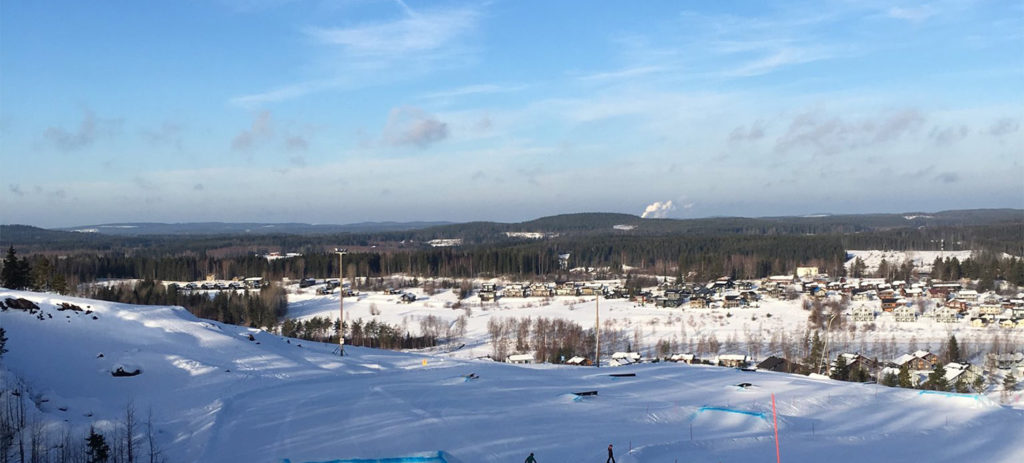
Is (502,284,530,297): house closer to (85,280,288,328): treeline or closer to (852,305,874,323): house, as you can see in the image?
(85,280,288,328): treeline

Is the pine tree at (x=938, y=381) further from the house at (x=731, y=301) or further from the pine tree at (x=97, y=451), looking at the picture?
the house at (x=731, y=301)

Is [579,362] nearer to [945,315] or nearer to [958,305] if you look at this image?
[945,315]

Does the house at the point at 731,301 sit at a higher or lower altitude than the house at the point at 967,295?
lower

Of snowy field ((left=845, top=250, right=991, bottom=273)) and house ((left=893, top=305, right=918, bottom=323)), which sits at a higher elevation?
snowy field ((left=845, top=250, right=991, bottom=273))

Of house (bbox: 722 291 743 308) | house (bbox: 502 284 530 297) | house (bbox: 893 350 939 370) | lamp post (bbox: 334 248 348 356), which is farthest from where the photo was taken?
house (bbox: 502 284 530 297)

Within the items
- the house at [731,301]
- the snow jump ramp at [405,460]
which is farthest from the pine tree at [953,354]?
the snow jump ramp at [405,460]

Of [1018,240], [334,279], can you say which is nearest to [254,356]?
[334,279]

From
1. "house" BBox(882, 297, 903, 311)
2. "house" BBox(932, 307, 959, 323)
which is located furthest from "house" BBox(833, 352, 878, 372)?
"house" BBox(882, 297, 903, 311)
